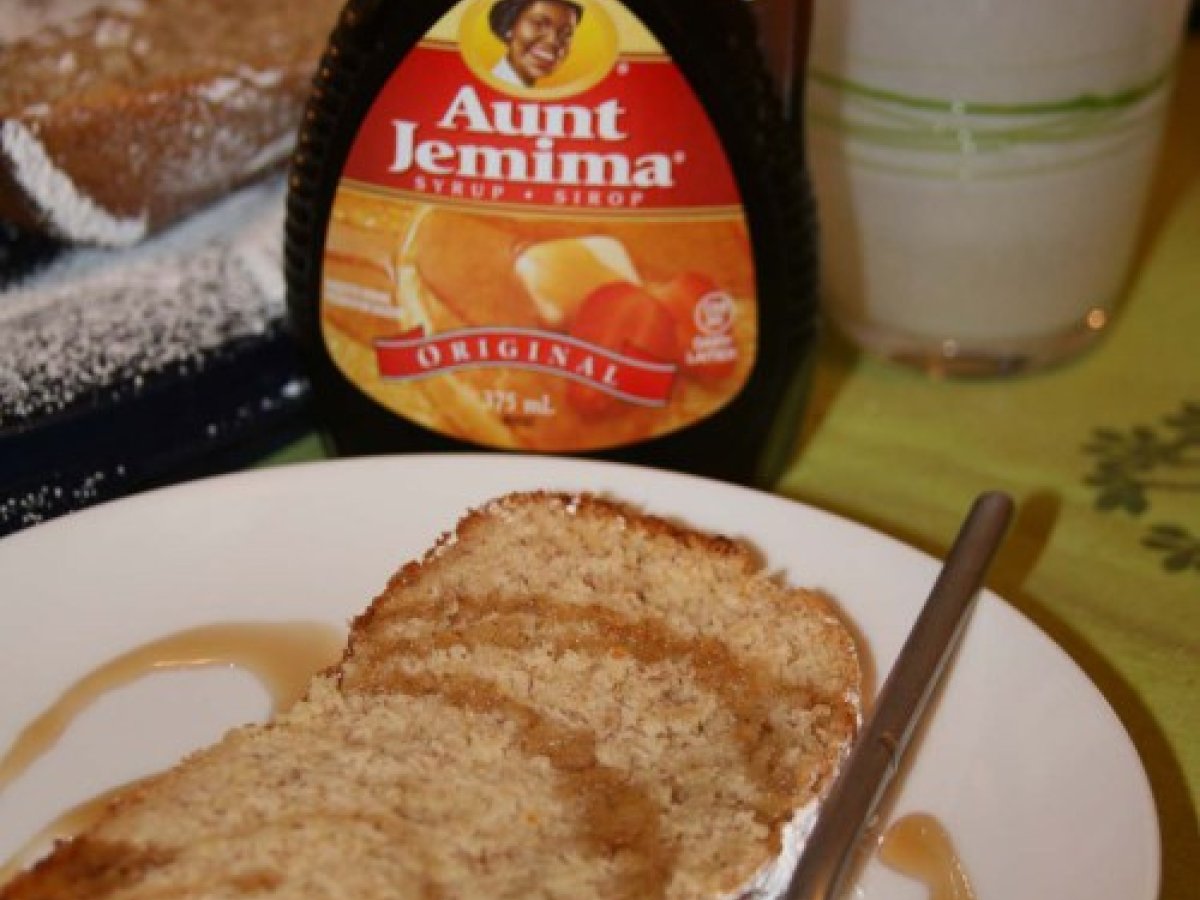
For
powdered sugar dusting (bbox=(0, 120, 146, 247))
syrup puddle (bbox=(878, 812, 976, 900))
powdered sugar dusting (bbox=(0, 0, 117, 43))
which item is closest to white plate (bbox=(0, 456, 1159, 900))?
syrup puddle (bbox=(878, 812, 976, 900))

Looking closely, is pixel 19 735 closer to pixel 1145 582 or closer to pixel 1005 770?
pixel 1005 770

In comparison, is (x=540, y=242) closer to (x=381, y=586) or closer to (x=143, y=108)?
(x=381, y=586)

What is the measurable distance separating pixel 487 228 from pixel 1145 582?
50cm

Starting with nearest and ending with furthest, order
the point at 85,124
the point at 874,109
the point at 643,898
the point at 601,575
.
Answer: the point at 643,898
the point at 601,575
the point at 874,109
the point at 85,124

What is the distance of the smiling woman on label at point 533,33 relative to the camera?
108 cm

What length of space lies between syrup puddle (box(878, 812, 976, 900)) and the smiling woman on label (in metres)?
0.51

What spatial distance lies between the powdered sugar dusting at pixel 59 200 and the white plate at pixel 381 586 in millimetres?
498

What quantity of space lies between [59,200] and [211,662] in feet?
2.05

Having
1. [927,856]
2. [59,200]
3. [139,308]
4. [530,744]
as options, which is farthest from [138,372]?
[927,856]

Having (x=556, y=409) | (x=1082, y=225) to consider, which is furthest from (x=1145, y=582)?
(x=556, y=409)

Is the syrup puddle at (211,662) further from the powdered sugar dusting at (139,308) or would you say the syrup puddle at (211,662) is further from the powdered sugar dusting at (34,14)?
the powdered sugar dusting at (34,14)

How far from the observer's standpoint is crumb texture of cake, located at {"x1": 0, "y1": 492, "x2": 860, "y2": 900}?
0.77 meters

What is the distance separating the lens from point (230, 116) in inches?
59.5

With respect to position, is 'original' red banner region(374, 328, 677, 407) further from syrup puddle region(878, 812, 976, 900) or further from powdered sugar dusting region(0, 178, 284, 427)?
syrup puddle region(878, 812, 976, 900)
